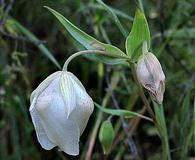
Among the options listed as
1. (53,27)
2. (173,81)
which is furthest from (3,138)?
(173,81)

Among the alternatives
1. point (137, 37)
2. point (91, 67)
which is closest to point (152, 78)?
point (137, 37)

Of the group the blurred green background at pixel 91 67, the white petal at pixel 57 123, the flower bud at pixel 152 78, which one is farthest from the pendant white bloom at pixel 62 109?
the blurred green background at pixel 91 67

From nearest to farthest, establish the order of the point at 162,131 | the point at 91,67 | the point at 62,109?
1. the point at 62,109
2. the point at 162,131
3. the point at 91,67

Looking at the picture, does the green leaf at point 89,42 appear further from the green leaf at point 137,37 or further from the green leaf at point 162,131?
the green leaf at point 162,131

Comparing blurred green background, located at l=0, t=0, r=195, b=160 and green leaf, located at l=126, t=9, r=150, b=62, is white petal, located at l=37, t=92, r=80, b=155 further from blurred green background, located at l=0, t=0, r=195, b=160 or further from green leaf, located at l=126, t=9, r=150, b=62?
blurred green background, located at l=0, t=0, r=195, b=160

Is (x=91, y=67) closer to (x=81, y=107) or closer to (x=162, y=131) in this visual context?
(x=162, y=131)

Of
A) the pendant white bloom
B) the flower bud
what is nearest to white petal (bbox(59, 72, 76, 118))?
the pendant white bloom

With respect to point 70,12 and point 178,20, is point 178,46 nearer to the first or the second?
point 178,20
